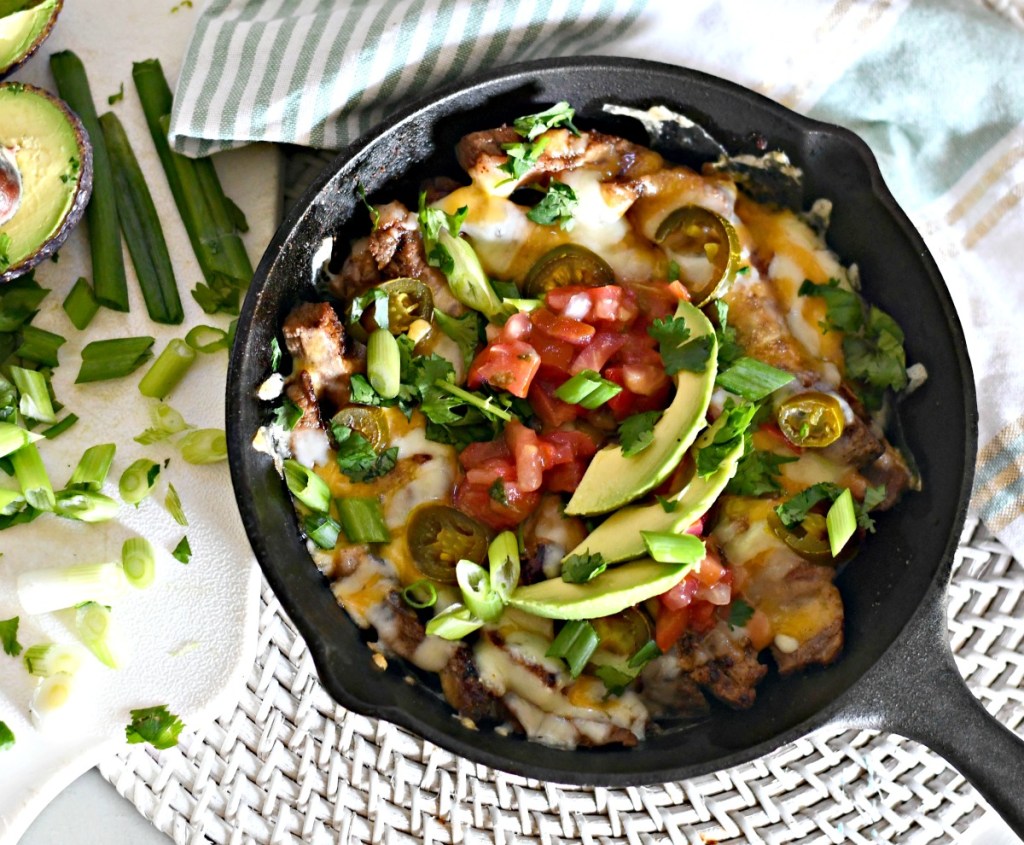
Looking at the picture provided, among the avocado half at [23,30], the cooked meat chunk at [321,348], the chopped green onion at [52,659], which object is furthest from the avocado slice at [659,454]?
the avocado half at [23,30]

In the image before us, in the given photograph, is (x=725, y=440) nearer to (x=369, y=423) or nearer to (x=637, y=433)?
(x=637, y=433)

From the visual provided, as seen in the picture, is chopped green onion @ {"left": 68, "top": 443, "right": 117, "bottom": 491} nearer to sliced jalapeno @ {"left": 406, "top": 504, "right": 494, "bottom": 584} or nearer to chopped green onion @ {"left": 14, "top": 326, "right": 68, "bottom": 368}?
chopped green onion @ {"left": 14, "top": 326, "right": 68, "bottom": 368}

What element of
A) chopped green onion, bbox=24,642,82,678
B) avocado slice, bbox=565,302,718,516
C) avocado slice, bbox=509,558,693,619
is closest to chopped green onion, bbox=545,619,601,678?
avocado slice, bbox=509,558,693,619

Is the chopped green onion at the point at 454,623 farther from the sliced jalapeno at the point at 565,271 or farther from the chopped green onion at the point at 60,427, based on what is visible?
the chopped green onion at the point at 60,427

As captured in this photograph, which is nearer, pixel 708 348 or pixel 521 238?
pixel 708 348

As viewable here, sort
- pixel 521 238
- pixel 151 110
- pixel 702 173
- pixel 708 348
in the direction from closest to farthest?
pixel 708 348
pixel 521 238
pixel 702 173
pixel 151 110

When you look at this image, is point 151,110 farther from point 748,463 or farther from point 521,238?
point 748,463

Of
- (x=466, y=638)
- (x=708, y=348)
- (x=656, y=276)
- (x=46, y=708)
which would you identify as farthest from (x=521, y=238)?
(x=46, y=708)

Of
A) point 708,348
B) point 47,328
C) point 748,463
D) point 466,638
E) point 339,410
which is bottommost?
point 47,328
